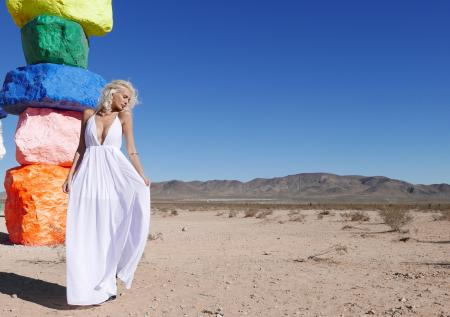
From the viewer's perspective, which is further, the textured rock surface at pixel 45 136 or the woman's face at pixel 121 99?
the textured rock surface at pixel 45 136

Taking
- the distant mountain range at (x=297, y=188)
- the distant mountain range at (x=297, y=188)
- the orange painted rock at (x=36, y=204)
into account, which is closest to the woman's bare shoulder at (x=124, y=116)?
the orange painted rock at (x=36, y=204)

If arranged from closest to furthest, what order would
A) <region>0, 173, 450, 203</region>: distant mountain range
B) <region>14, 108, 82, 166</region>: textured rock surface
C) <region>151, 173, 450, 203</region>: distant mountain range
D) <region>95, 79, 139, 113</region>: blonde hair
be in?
1. <region>95, 79, 139, 113</region>: blonde hair
2. <region>14, 108, 82, 166</region>: textured rock surface
3. <region>0, 173, 450, 203</region>: distant mountain range
4. <region>151, 173, 450, 203</region>: distant mountain range

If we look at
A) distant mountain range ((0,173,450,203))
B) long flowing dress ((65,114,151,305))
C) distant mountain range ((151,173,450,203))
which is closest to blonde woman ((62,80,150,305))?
long flowing dress ((65,114,151,305))

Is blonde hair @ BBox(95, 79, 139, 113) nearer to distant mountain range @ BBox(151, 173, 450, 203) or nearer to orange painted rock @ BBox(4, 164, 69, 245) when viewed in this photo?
orange painted rock @ BBox(4, 164, 69, 245)

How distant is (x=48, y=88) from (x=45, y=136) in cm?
94

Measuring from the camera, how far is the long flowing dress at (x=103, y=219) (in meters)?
4.23

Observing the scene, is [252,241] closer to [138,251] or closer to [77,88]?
[77,88]

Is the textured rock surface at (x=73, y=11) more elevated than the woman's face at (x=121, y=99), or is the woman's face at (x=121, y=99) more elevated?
the textured rock surface at (x=73, y=11)

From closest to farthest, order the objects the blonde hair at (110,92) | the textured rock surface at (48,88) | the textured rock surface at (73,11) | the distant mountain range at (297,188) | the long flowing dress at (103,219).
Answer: the long flowing dress at (103,219), the blonde hair at (110,92), the textured rock surface at (48,88), the textured rock surface at (73,11), the distant mountain range at (297,188)

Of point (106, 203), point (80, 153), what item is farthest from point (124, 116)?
point (106, 203)

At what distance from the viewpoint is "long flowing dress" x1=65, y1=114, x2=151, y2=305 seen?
4.23 m

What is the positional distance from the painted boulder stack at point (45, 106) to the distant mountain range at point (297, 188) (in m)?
104

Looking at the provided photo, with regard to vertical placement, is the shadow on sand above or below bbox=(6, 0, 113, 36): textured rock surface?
below

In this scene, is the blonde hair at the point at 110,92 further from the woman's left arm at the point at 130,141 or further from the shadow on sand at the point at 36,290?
the shadow on sand at the point at 36,290
